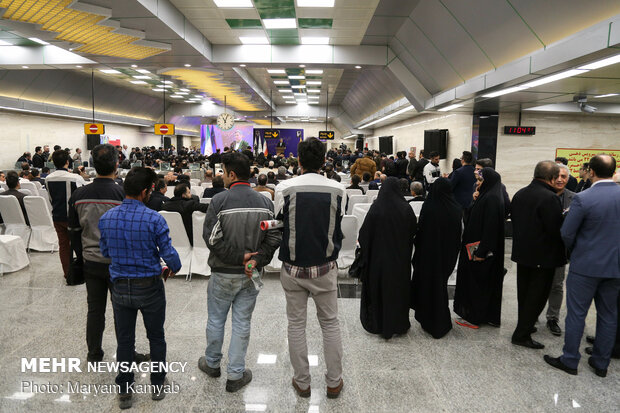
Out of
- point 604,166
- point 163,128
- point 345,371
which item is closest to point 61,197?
point 345,371

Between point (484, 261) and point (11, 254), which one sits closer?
point (484, 261)

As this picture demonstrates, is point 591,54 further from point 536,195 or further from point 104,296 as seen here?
point 104,296

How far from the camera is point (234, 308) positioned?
2.97 metres

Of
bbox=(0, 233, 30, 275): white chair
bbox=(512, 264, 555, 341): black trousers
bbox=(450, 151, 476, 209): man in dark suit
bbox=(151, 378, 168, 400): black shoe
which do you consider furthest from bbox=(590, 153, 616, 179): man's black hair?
bbox=(0, 233, 30, 275): white chair

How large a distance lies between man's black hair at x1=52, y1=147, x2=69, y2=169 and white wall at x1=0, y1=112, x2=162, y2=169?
14555 mm

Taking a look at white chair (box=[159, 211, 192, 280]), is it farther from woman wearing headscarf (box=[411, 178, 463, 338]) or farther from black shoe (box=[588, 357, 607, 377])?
black shoe (box=[588, 357, 607, 377])

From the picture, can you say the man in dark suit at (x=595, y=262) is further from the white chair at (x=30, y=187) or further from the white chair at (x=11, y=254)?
the white chair at (x=30, y=187)

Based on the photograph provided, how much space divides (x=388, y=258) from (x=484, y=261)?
Result: 114 cm

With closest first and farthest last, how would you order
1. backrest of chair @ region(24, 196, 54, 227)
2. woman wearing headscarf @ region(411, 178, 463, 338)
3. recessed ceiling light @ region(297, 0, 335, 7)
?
1. woman wearing headscarf @ region(411, 178, 463, 338)
2. backrest of chair @ region(24, 196, 54, 227)
3. recessed ceiling light @ region(297, 0, 335, 7)

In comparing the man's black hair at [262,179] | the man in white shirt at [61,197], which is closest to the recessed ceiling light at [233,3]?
the man's black hair at [262,179]

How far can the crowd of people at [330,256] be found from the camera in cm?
268

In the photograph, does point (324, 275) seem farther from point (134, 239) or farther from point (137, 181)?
point (137, 181)

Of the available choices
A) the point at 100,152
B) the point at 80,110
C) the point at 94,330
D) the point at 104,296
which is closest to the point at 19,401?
the point at 94,330

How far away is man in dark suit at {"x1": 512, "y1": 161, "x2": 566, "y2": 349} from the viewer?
3.59 m
